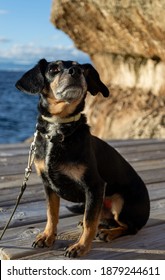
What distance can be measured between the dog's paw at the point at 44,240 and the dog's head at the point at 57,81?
0.85 meters

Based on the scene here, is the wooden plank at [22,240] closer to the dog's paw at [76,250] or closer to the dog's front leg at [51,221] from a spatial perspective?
the dog's front leg at [51,221]

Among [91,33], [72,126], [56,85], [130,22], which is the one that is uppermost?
[56,85]

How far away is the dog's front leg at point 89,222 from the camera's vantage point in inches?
106

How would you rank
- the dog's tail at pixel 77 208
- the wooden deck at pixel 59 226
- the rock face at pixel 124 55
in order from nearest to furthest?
the wooden deck at pixel 59 226, the dog's tail at pixel 77 208, the rock face at pixel 124 55


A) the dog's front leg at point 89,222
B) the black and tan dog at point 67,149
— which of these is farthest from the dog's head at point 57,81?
the dog's front leg at point 89,222

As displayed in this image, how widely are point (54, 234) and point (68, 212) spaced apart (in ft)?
2.16

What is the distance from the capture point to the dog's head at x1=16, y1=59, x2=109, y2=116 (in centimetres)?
271

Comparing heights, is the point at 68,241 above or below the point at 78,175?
below

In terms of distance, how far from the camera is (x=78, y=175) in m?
2.71

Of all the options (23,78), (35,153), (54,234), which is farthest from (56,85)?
(54,234)

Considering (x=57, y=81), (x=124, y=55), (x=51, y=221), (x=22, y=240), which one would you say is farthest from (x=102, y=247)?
(x=124, y=55)

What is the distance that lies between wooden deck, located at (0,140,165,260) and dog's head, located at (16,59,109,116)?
927 millimetres

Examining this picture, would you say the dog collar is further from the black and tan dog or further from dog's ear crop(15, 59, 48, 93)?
dog's ear crop(15, 59, 48, 93)
